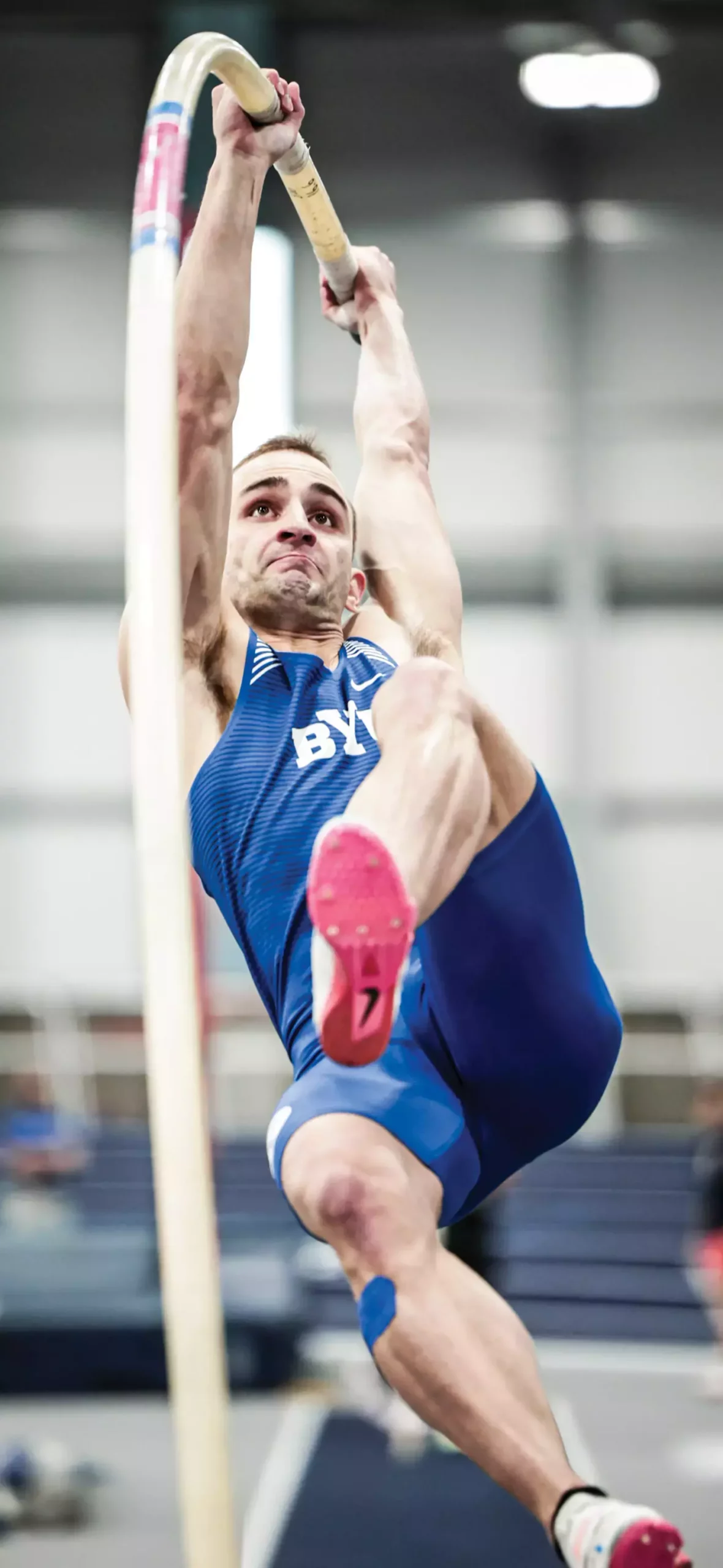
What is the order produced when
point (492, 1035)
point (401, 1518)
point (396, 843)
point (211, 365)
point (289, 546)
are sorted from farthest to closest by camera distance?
point (401, 1518) < point (289, 546) < point (211, 365) < point (492, 1035) < point (396, 843)

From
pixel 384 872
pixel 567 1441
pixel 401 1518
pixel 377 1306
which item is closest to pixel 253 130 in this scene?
pixel 384 872

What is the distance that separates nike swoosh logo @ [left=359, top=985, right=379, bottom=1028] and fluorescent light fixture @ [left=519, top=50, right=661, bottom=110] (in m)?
9.61

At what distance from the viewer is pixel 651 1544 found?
5.12ft

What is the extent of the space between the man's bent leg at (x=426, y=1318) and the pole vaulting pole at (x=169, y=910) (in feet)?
0.88

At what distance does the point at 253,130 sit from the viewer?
226 centimetres

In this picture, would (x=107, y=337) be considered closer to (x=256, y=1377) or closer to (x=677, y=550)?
(x=677, y=550)

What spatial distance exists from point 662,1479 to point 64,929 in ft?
22.5

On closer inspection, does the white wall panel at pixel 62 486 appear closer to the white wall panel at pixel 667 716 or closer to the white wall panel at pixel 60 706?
the white wall panel at pixel 60 706

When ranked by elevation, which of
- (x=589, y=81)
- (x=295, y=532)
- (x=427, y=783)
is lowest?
(x=427, y=783)

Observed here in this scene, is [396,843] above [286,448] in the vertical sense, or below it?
below

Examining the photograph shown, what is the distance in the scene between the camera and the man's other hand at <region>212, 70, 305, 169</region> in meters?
2.23

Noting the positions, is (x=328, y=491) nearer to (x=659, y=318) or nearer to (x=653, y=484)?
(x=653, y=484)


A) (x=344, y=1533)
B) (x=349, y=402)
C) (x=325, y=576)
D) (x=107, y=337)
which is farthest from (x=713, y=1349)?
(x=107, y=337)

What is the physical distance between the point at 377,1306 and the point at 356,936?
46cm
